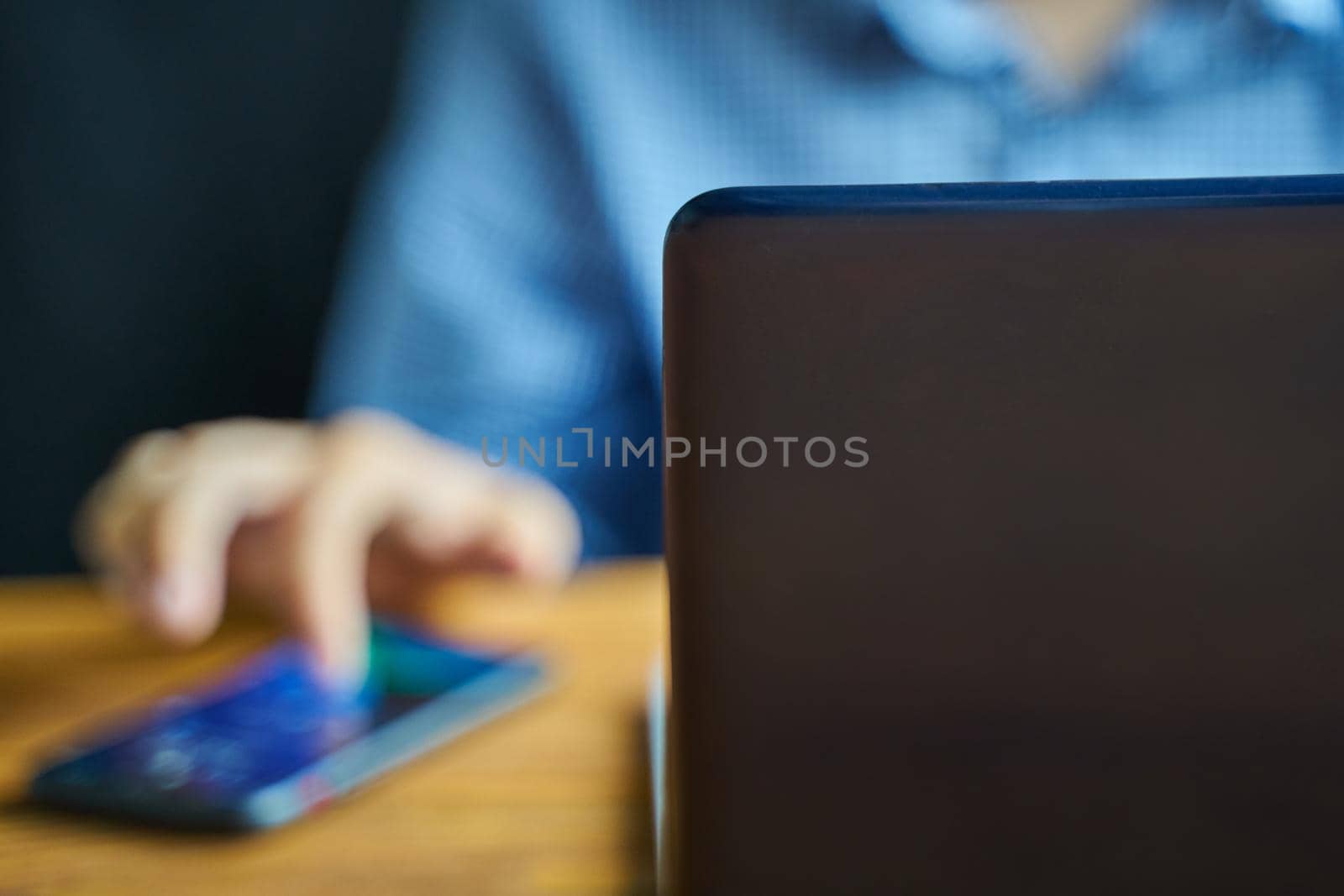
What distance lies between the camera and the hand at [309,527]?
452 mm

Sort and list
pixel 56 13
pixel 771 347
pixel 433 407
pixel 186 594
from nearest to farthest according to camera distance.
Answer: pixel 771 347
pixel 186 594
pixel 433 407
pixel 56 13

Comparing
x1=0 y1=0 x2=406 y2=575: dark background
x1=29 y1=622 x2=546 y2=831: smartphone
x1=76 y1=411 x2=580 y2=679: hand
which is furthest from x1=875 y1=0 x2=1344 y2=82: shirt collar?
x1=29 y1=622 x2=546 y2=831: smartphone

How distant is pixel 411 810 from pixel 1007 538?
192mm

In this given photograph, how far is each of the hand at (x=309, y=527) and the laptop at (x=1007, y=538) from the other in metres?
0.22

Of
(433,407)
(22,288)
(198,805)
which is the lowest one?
(198,805)

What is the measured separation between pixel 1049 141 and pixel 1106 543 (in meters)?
0.80

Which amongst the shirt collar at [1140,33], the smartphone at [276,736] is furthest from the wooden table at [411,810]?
the shirt collar at [1140,33]

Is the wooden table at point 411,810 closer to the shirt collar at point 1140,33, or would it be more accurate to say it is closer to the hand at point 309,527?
the hand at point 309,527

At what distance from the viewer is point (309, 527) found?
1.61 ft

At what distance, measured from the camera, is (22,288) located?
1056 mm

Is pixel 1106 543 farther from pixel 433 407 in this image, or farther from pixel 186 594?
pixel 433 407

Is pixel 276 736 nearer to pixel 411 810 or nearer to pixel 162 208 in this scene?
pixel 411 810

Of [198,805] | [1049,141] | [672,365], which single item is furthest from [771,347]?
[1049,141]

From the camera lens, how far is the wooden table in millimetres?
294
